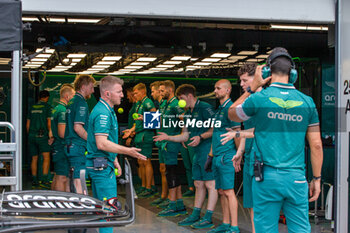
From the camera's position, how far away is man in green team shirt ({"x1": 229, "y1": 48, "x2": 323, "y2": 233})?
3.88 meters

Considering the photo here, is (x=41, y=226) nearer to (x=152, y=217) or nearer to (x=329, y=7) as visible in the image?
(x=329, y=7)

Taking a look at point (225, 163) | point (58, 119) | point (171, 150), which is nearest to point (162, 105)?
point (171, 150)

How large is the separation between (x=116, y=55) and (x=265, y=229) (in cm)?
564

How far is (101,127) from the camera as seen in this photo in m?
4.74

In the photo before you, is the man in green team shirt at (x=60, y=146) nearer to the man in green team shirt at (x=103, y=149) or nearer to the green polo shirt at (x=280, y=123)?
the man in green team shirt at (x=103, y=149)

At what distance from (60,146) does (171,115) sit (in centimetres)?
197

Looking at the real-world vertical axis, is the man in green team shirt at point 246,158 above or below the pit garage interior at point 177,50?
below

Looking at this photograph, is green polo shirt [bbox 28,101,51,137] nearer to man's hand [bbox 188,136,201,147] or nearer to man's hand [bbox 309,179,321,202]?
man's hand [bbox 188,136,201,147]

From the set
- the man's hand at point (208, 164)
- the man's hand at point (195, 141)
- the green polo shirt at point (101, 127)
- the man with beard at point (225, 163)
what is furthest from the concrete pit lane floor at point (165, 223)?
the green polo shirt at point (101, 127)

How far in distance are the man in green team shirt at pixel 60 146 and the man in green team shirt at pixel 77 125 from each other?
546mm

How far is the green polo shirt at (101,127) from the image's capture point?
15.6 feet

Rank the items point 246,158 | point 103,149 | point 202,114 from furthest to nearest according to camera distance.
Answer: point 202,114 < point 246,158 < point 103,149

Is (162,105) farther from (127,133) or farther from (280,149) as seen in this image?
(280,149)

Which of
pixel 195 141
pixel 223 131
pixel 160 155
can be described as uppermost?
pixel 223 131
